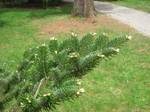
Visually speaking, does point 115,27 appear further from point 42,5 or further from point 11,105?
point 11,105

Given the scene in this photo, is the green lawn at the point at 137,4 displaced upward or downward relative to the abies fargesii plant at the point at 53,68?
downward

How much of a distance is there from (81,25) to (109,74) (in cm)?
728

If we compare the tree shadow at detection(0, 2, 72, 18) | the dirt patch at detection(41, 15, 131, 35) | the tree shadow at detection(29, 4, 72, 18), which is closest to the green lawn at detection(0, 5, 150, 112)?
the dirt patch at detection(41, 15, 131, 35)

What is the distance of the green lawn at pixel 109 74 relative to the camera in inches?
354

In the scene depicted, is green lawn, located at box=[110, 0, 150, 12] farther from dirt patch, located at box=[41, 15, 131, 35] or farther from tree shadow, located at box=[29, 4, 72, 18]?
dirt patch, located at box=[41, 15, 131, 35]

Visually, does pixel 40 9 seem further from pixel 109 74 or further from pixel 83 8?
pixel 109 74

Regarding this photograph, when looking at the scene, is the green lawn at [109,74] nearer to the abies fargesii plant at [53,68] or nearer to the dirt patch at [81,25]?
the dirt patch at [81,25]

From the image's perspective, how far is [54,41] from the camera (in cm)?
223

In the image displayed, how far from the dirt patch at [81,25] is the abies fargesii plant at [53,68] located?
14.6 m

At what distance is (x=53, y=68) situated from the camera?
2.08 metres

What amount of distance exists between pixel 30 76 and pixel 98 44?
16.5 inches

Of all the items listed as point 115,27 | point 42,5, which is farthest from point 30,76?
point 42,5

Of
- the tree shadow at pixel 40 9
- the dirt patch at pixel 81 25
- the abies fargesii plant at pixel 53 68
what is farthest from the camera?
the tree shadow at pixel 40 9

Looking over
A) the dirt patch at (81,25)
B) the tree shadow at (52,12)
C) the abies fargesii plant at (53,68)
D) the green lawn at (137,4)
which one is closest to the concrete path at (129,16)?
the dirt patch at (81,25)
